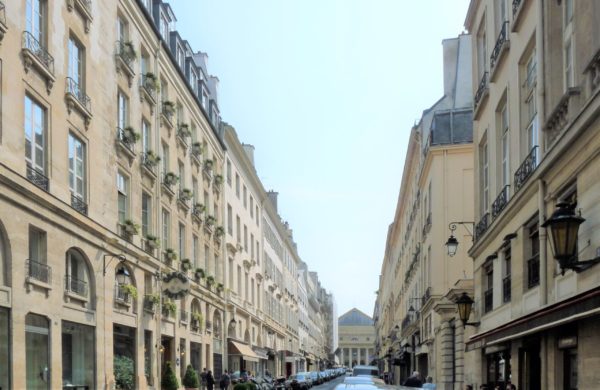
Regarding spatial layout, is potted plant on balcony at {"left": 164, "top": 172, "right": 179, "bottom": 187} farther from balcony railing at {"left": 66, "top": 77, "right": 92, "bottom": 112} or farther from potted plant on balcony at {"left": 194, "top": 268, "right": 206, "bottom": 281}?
balcony railing at {"left": 66, "top": 77, "right": 92, "bottom": 112}

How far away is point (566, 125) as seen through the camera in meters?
11.5

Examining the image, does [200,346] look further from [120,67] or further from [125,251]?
[120,67]

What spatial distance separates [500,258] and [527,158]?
361cm

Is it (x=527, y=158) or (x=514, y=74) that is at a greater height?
(x=514, y=74)

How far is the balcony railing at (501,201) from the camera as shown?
16500 mm

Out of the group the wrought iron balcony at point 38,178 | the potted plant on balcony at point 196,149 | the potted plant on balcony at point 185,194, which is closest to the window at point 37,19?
the wrought iron balcony at point 38,178

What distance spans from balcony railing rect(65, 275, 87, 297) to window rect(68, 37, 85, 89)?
5233mm

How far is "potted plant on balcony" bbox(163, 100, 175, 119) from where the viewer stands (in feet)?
96.9

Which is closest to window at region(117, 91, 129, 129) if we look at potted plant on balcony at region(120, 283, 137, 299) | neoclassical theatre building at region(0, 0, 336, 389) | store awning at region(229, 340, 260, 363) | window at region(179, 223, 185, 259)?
neoclassical theatre building at region(0, 0, 336, 389)

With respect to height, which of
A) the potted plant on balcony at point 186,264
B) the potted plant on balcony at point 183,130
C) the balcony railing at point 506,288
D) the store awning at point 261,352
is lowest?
the store awning at point 261,352

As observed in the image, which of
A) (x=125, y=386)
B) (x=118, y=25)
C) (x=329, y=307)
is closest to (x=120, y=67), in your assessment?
(x=118, y=25)

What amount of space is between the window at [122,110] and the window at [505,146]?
41.2ft

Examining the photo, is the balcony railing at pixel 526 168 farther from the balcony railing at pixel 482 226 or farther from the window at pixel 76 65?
the window at pixel 76 65

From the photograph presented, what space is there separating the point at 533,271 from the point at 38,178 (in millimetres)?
11653
